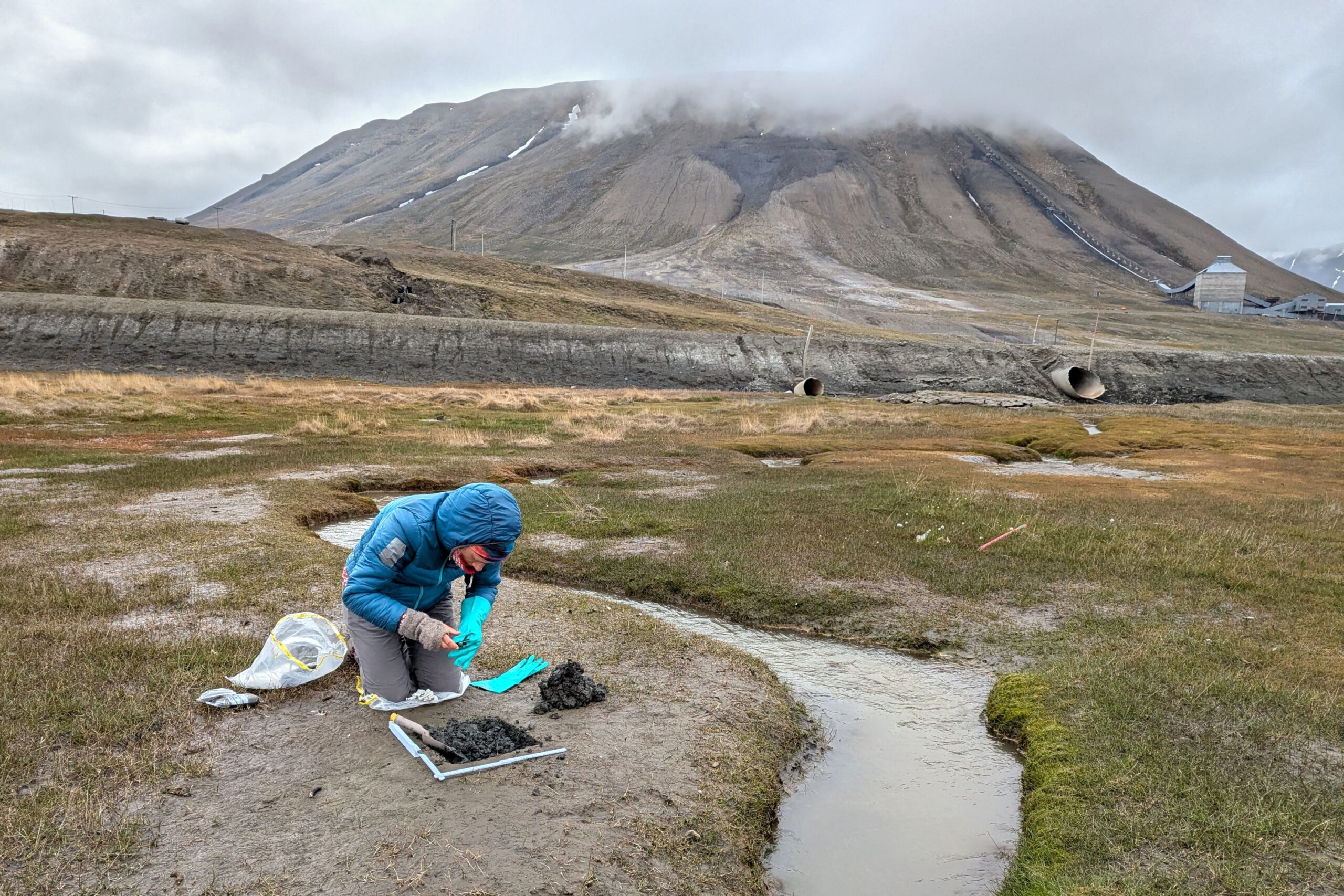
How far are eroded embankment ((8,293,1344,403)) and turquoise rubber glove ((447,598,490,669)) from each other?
6723cm

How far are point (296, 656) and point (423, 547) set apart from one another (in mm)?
2842

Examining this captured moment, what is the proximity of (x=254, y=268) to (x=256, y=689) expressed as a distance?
97.8 m

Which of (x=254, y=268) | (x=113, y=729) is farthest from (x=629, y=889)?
(x=254, y=268)

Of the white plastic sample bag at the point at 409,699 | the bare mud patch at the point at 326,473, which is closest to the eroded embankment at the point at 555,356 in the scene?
the bare mud patch at the point at 326,473

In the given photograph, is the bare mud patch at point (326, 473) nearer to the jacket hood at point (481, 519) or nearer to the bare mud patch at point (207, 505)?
the bare mud patch at point (207, 505)

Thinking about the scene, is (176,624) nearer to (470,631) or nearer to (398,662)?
(398,662)

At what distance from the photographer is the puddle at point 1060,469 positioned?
30.0 meters

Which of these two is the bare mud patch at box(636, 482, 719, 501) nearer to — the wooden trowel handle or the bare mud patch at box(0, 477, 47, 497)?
the bare mud patch at box(0, 477, 47, 497)

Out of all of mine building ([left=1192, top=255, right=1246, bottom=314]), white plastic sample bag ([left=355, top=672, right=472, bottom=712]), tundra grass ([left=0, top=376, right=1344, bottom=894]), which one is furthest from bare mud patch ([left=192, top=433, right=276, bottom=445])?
mine building ([left=1192, top=255, right=1246, bottom=314])

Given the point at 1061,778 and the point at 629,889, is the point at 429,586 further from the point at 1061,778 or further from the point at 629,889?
the point at 1061,778

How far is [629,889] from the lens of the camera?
652 centimetres

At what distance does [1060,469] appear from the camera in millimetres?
33375

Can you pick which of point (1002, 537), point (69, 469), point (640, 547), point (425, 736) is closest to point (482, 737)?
point (425, 736)

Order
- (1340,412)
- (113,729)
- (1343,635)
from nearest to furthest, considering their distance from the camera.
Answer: (113,729)
(1343,635)
(1340,412)
